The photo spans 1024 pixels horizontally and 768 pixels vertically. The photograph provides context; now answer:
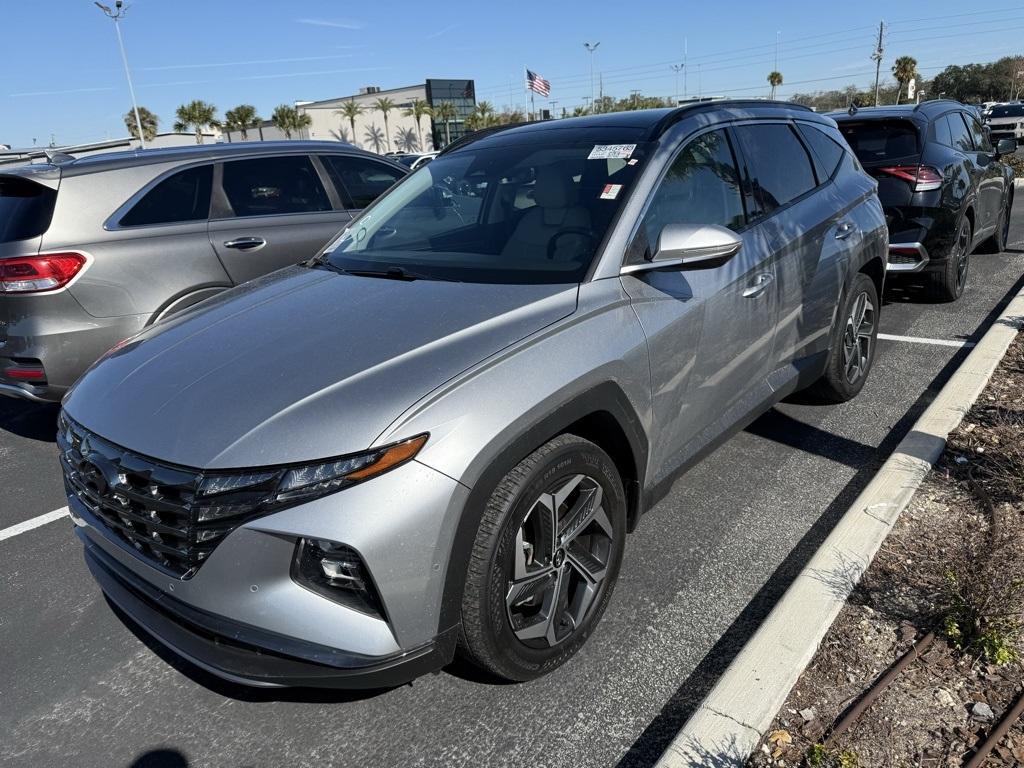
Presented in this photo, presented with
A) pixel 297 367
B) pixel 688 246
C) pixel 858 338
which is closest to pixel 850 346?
pixel 858 338

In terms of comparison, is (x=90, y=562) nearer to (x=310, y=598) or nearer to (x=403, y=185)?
(x=310, y=598)

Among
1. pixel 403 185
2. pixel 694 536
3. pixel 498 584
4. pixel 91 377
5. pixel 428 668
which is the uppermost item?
pixel 403 185

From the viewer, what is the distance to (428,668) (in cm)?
206

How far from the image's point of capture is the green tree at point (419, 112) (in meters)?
70.5

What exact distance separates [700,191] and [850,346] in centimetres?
187

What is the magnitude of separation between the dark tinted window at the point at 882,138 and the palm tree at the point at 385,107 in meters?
71.1

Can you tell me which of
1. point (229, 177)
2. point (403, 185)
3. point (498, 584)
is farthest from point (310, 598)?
point (229, 177)

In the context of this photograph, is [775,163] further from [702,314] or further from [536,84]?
[536,84]

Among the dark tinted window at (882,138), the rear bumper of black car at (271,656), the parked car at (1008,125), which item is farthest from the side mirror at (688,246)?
the parked car at (1008,125)

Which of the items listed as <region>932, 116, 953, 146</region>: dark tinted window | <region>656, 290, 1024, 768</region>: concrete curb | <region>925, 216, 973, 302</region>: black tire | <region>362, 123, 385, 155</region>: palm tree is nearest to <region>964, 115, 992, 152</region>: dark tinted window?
<region>932, 116, 953, 146</region>: dark tinted window

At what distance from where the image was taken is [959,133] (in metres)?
7.07

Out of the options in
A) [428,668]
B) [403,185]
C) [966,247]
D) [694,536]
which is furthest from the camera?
[966,247]

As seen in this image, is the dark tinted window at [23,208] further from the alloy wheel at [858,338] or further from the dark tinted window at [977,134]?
the dark tinted window at [977,134]

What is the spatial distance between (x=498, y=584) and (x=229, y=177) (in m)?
4.23
